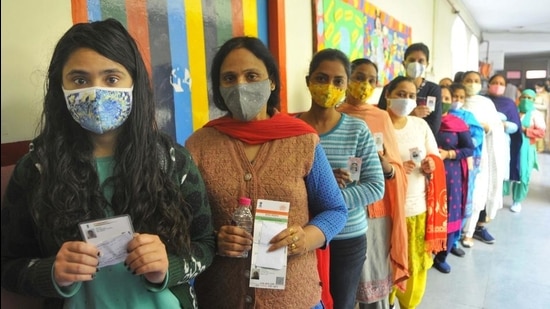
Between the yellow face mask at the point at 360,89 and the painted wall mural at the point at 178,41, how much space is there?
0.69 metres

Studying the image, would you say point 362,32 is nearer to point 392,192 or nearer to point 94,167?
point 392,192

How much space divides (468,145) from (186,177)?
2786 millimetres

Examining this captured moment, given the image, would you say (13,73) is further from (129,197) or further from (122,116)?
(129,197)

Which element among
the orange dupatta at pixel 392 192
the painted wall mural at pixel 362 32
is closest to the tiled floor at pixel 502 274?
the orange dupatta at pixel 392 192

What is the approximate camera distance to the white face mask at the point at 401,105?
7.80 feet

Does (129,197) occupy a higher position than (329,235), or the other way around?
(129,197)

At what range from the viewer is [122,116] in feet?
3.10

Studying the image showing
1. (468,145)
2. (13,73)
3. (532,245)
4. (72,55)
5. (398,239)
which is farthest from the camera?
(532,245)

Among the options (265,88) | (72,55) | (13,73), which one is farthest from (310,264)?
(13,73)

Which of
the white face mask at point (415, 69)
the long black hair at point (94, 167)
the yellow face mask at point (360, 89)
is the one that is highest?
the white face mask at point (415, 69)

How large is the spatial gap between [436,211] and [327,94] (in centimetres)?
140

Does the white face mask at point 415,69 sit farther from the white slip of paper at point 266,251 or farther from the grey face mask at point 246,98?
the white slip of paper at point 266,251

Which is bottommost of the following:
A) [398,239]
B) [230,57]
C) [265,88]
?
[398,239]

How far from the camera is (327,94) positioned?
1.72m
